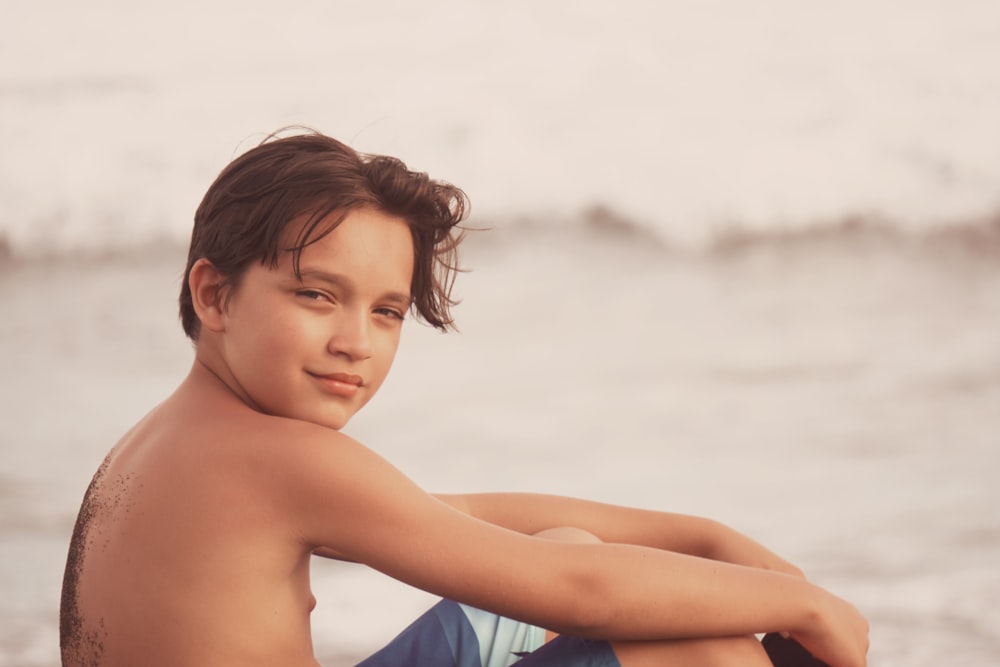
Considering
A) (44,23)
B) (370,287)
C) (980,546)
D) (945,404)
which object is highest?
(44,23)

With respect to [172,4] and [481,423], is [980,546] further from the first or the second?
[172,4]

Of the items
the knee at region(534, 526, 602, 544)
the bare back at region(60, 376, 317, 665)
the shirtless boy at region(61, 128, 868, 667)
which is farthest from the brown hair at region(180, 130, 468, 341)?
the knee at region(534, 526, 602, 544)

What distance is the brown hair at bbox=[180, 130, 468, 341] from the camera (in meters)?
1.17

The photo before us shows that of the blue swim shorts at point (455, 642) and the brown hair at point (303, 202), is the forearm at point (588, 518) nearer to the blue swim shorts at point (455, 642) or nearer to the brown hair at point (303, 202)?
the blue swim shorts at point (455, 642)

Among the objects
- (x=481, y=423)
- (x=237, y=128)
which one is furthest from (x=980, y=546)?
(x=237, y=128)

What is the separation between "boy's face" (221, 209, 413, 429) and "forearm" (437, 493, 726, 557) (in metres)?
0.31

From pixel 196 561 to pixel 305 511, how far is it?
0.32 ft

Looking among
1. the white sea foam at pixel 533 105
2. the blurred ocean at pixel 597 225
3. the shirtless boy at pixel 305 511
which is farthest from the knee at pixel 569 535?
the white sea foam at pixel 533 105

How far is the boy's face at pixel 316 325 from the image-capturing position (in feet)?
3.79

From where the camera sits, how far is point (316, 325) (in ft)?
3.80

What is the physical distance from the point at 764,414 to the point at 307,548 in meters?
2.95

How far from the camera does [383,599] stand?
2424mm

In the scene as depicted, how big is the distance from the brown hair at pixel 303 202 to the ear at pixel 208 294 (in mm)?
10

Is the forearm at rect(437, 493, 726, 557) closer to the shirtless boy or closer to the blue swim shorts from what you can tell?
the blue swim shorts
